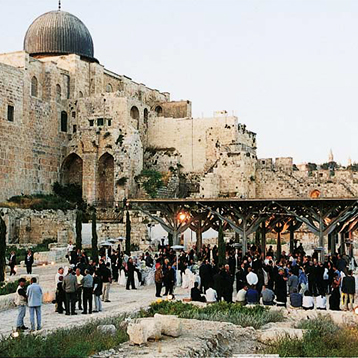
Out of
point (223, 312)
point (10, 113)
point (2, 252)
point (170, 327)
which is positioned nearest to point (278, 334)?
point (170, 327)

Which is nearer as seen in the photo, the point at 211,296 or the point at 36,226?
the point at 211,296

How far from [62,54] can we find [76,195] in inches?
410

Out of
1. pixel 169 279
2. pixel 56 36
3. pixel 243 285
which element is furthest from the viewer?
pixel 56 36

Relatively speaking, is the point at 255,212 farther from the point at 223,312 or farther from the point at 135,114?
the point at 135,114

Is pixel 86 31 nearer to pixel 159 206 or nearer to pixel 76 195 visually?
pixel 76 195

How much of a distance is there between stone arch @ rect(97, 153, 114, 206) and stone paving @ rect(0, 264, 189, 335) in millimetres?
19732

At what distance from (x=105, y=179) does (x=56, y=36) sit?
11116mm

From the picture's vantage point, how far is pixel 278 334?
1059 cm

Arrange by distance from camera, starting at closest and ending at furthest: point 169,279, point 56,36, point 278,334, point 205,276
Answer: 1. point 278,334
2. point 205,276
3. point 169,279
4. point 56,36

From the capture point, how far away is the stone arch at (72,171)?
42500 millimetres

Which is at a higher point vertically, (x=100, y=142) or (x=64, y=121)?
(x=64, y=121)

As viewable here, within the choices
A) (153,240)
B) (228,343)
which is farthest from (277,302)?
(153,240)

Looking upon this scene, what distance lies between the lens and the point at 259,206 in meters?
22.9

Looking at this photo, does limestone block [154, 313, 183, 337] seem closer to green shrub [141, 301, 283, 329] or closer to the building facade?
green shrub [141, 301, 283, 329]
